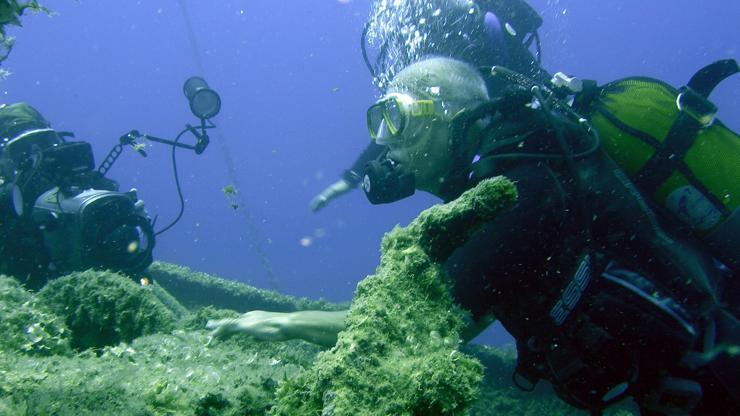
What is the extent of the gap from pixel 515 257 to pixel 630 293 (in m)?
0.69

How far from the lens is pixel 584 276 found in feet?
7.74

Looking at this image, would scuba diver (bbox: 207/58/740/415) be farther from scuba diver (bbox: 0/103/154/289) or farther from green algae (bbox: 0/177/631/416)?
scuba diver (bbox: 0/103/154/289)

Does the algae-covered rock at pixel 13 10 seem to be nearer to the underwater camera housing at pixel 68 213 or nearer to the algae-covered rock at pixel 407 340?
the underwater camera housing at pixel 68 213

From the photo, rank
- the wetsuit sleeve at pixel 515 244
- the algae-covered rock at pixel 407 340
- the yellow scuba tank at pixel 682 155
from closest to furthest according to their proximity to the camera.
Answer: the algae-covered rock at pixel 407 340
the wetsuit sleeve at pixel 515 244
the yellow scuba tank at pixel 682 155

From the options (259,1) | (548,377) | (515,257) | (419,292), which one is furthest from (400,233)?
(259,1)

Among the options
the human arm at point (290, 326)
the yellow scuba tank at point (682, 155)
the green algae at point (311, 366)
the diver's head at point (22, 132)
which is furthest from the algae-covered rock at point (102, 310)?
the yellow scuba tank at point (682, 155)

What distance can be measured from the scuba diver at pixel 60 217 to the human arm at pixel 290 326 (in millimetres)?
2494

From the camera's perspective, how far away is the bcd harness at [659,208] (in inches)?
93.3

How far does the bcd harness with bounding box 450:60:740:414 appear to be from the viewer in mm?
2369

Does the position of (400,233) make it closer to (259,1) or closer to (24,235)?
(24,235)

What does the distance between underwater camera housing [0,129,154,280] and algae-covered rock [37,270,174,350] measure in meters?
1.40

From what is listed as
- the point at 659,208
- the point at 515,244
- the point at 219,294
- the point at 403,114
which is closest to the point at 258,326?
the point at 515,244

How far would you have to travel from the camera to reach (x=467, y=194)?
173cm

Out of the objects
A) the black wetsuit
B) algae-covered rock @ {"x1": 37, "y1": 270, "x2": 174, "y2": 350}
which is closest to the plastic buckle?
the black wetsuit
